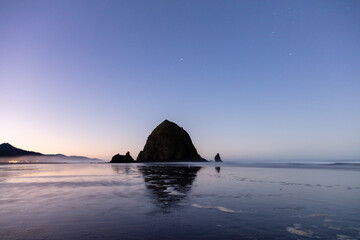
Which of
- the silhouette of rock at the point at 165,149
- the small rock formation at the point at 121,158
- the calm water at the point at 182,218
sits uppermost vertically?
the silhouette of rock at the point at 165,149

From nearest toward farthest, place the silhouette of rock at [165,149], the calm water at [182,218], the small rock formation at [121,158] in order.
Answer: the calm water at [182,218]
the small rock formation at [121,158]
the silhouette of rock at [165,149]

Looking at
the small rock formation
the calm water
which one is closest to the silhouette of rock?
the small rock formation

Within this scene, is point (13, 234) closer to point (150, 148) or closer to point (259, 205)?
point (259, 205)

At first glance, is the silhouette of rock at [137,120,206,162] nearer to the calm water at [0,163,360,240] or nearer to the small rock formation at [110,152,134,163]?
the small rock formation at [110,152,134,163]

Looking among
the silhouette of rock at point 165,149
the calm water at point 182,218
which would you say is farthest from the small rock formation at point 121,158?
the calm water at point 182,218

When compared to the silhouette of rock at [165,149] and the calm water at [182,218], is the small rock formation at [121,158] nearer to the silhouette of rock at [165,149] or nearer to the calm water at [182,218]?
the silhouette of rock at [165,149]

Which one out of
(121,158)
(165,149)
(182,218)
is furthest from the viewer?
(165,149)

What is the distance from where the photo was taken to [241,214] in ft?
29.4

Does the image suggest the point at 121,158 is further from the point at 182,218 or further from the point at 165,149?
the point at 182,218

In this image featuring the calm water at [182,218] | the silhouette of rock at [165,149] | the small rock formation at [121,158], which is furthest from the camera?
the silhouette of rock at [165,149]

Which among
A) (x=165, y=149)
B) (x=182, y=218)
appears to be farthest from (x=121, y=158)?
(x=182, y=218)

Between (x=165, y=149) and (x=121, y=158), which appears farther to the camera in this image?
(x=165, y=149)

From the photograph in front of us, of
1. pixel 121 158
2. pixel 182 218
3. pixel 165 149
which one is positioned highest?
pixel 165 149

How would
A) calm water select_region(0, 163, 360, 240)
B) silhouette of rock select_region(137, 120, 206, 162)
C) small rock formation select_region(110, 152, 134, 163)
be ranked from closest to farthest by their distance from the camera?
calm water select_region(0, 163, 360, 240) < small rock formation select_region(110, 152, 134, 163) < silhouette of rock select_region(137, 120, 206, 162)
